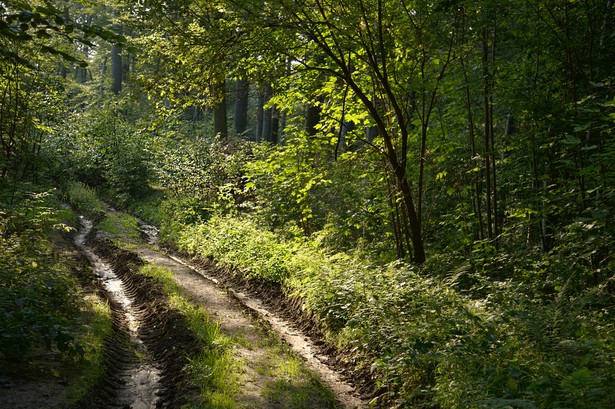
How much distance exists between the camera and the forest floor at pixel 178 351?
585 centimetres

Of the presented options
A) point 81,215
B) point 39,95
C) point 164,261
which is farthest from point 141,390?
point 81,215

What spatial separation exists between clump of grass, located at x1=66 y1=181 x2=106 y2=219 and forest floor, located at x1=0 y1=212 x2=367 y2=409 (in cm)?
991

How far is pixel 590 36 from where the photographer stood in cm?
725

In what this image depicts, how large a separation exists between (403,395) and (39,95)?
48.7 feet

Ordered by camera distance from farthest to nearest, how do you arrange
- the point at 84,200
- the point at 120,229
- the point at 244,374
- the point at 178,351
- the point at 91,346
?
the point at 84,200 → the point at 120,229 → the point at 178,351 → the point at 91,346 → the point at 244,374

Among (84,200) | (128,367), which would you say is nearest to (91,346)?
(128,367)

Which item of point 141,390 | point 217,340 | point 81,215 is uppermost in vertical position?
point 81,215

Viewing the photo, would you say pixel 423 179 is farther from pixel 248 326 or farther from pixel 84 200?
pixel 84 200

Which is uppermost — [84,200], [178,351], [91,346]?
[84,200]

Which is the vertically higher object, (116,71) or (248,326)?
(116,71)

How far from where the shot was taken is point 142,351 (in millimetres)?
7863

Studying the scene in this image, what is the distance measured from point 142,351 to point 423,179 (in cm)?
624

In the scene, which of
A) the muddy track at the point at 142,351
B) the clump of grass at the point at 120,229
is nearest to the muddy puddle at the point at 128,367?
the muddy track at the point at 142,351

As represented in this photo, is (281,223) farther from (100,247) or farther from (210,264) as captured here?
(100,247)
